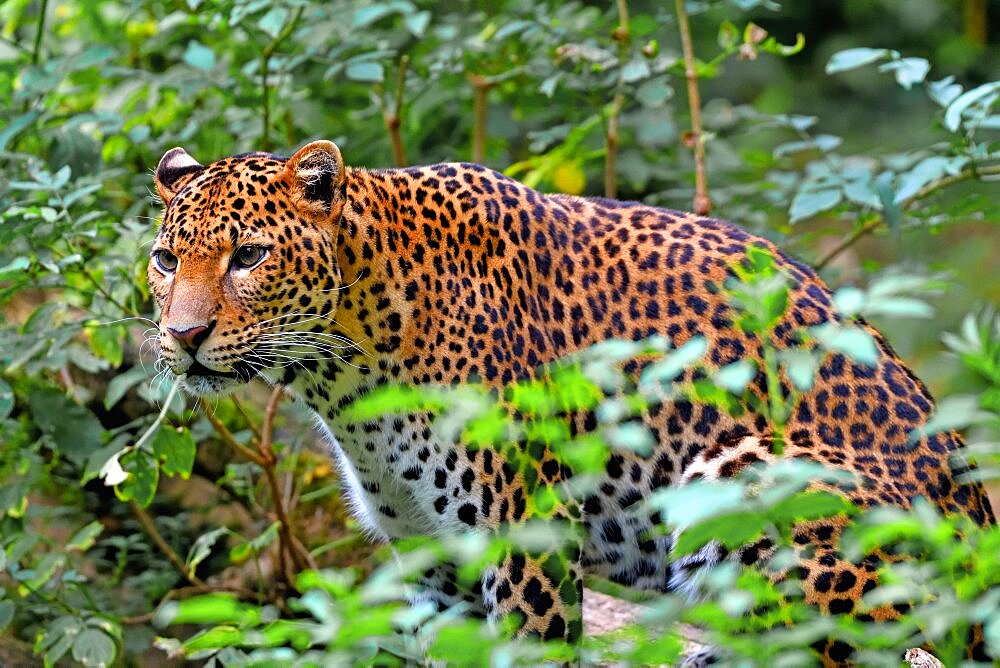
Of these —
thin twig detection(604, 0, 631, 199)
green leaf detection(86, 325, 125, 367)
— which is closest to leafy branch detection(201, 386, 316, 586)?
green leaf detection(86, 325, 125, 367)

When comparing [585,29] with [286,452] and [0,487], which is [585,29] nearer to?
[286,452]

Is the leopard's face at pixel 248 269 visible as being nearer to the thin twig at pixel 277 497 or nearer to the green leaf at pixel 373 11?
the thin twig at pixel 277 497

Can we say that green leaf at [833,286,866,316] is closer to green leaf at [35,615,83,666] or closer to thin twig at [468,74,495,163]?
green leaf at [35,615,83,666]

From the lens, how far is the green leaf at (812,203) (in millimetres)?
7031

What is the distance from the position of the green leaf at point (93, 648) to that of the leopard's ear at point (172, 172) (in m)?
2.18

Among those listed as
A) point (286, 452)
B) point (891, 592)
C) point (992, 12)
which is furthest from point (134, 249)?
point (992, 12)

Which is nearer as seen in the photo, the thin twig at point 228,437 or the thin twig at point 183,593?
the thin twig at point 228,437

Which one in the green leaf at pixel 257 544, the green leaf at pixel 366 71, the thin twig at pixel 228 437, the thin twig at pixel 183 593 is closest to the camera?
the thin twig at pixel 228 437

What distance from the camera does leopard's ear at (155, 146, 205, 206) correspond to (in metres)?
5.88

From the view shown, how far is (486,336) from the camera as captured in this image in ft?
18.7

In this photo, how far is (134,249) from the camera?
22.1 ft

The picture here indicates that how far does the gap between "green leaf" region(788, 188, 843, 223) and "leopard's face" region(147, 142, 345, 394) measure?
8.52ft

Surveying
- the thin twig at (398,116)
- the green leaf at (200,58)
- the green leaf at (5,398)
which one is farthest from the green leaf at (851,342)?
the thin twig at (398,116)

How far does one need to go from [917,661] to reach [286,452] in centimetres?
396
